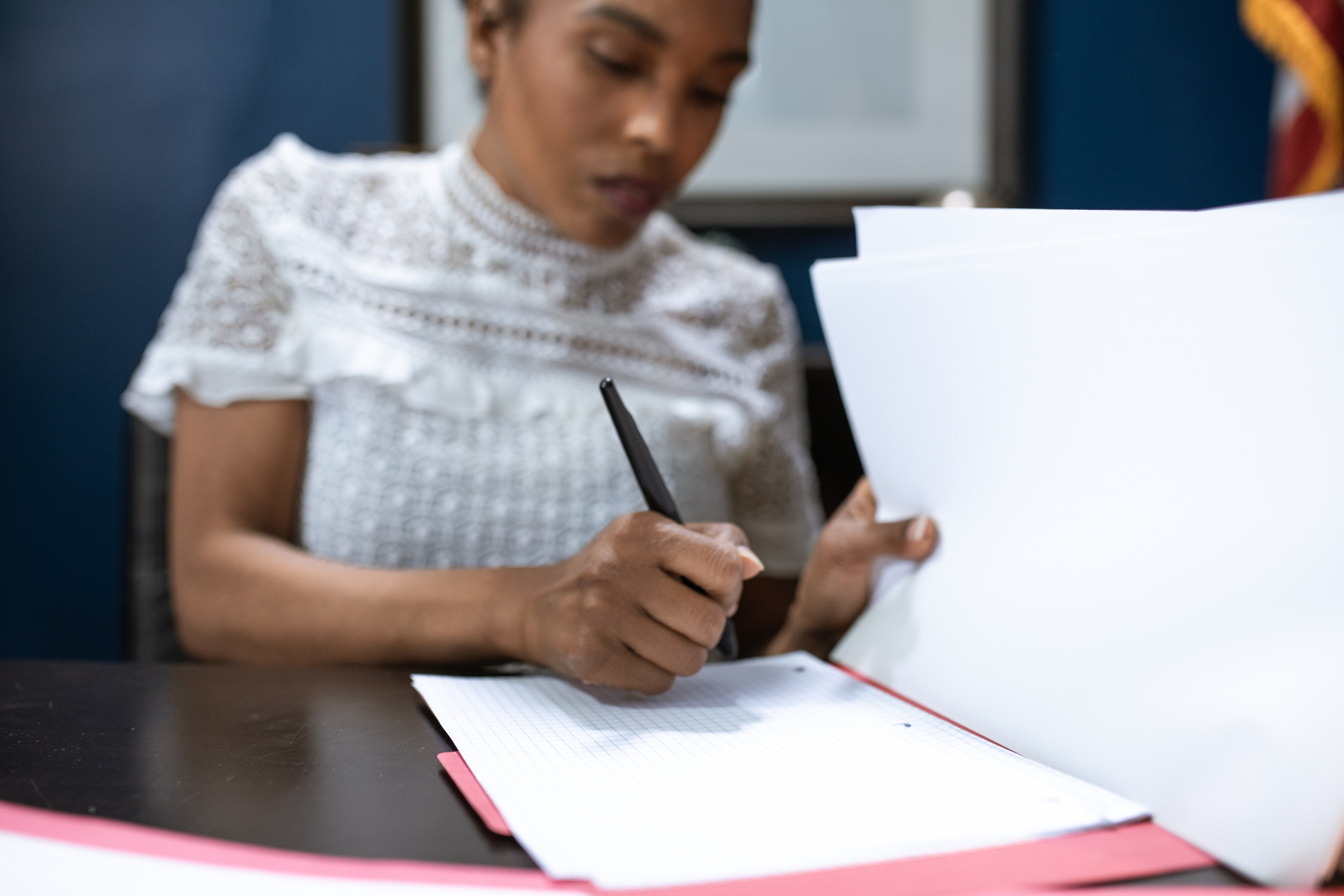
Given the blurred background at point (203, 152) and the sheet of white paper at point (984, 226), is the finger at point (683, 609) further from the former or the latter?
the blurred background at point (203, 152)

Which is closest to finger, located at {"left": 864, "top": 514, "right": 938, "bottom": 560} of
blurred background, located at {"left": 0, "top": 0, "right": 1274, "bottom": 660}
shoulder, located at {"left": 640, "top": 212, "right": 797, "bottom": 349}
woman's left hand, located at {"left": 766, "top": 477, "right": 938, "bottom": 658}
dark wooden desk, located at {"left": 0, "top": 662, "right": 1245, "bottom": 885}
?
woman's left hand, located at {"left": 766, "top": 477, "right": 938, "bottom": 658}

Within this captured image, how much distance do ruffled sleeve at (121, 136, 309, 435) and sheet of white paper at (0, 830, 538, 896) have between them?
1.61 ft

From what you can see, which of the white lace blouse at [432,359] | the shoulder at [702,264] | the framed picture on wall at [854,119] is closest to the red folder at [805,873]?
the white lace blouse at [432,359]

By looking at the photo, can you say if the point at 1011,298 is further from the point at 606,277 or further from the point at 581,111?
the point at 606,277

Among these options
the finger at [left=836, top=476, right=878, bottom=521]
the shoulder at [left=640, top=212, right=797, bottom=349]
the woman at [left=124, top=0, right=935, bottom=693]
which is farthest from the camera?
the shoulder at [left=640, top=212, right=797, bottom=349]

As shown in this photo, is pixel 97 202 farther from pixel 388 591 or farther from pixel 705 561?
pixel 705 561

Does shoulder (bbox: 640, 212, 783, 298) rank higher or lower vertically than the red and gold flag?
lower

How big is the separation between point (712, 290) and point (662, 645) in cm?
55

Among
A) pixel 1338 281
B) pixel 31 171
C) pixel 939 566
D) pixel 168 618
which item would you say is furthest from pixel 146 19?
pixel 1338 281

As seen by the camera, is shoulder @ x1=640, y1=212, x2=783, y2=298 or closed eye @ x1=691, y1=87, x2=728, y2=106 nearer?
closed eye @ x1=691, y1=87, x2=728, y2=106

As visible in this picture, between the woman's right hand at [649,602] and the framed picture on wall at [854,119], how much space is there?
117 centimetres

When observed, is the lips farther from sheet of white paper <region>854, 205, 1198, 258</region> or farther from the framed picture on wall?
the framed picture on wall

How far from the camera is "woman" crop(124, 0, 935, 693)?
2.17 feet

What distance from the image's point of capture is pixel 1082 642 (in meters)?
0.36
